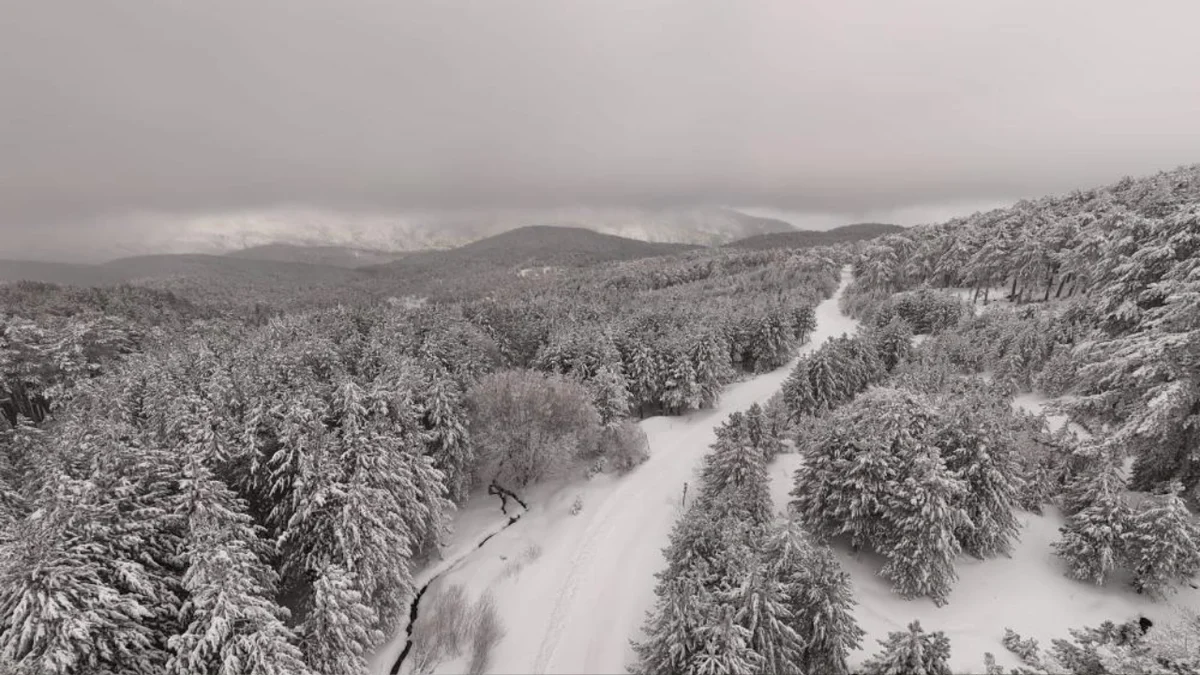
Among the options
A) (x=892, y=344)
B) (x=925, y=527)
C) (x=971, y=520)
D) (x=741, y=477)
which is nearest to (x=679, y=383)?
(x=741, y=477)

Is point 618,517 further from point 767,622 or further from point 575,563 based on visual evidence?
point 767,622

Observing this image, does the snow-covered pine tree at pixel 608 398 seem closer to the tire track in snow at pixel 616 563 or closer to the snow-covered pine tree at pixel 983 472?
the tire track in snow at pixel 616 563

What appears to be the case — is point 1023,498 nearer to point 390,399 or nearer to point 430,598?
point 430,598

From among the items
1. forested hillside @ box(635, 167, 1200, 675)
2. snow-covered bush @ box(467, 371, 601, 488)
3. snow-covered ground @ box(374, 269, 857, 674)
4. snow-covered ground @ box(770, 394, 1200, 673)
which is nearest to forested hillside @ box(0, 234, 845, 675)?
snow-covered bush @ box(467, 371, 601, 488)

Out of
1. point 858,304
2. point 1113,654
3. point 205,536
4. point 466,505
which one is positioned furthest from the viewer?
point 858,304

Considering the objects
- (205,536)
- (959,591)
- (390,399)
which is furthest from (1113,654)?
(390,399)
